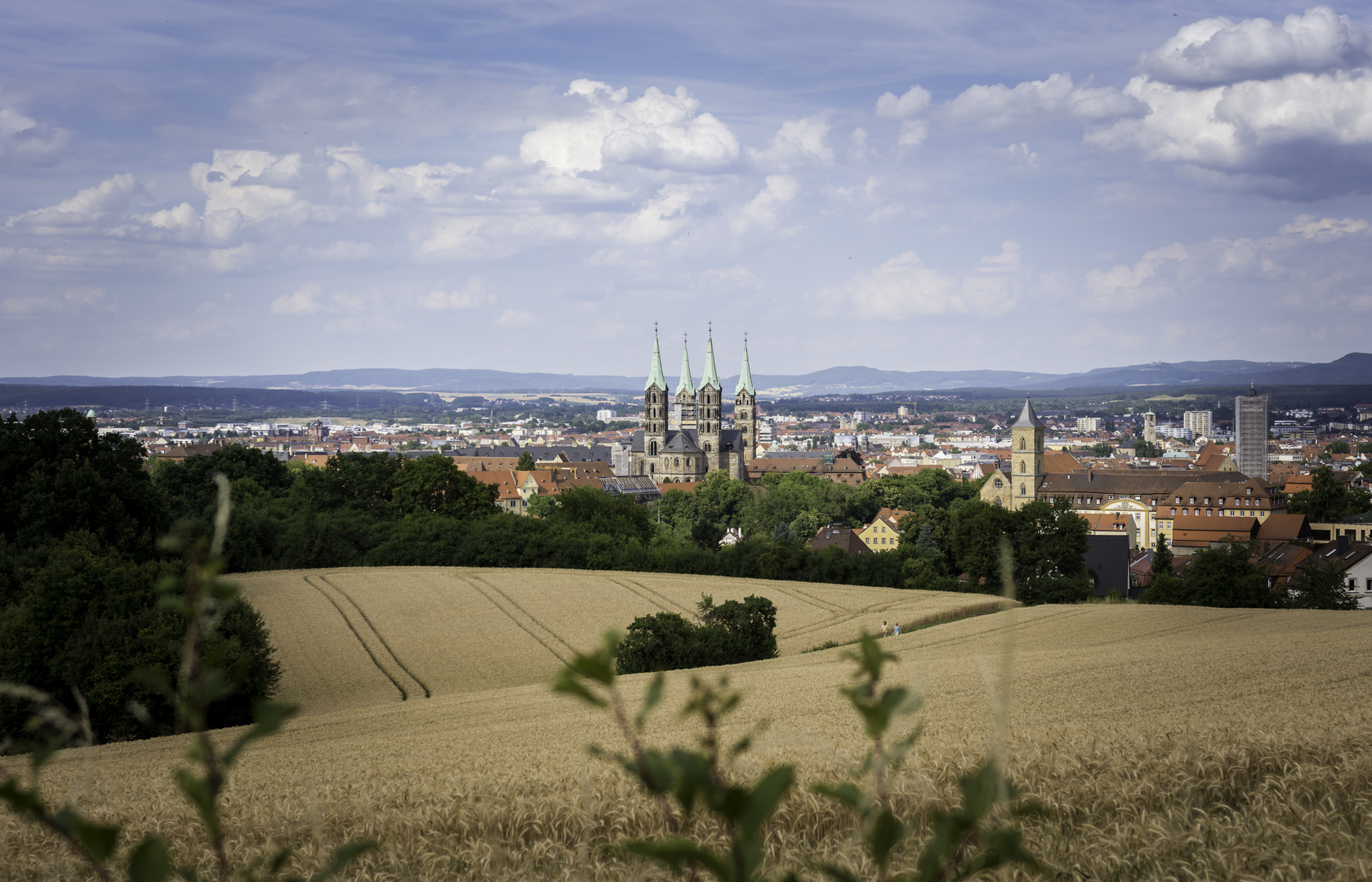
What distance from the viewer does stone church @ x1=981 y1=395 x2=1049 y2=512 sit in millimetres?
99250

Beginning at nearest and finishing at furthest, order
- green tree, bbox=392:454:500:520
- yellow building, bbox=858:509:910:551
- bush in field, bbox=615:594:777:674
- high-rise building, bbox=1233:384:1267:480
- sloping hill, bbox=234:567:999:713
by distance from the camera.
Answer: bush in field, bbox=615:594:777:674 < sloping hill, bbox=234:567:999:713 < green tree, bbox=392:454:500:520 < yellow building, bbox=858:509:910:551 < high-rise building, bbox=1233:384:1267:480

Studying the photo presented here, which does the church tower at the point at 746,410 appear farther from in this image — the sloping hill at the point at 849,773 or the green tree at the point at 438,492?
the sloping hill at the point at 849,773

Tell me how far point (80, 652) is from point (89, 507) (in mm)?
12394

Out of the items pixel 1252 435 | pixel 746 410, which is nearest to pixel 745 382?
pixel 746 410

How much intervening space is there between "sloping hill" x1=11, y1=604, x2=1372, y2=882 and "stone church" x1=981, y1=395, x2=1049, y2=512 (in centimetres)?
8263

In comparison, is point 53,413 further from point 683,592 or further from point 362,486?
point 362,486

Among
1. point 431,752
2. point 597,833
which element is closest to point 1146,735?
point 597,833

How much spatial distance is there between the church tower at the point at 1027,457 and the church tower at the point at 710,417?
44296 mm

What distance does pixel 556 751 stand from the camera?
12234mm

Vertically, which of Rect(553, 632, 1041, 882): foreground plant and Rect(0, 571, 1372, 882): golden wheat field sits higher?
Rect(553, 632, 1041, 882): foreground plant

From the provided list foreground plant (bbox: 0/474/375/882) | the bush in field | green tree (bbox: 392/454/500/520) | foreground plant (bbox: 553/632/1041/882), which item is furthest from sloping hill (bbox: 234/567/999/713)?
foreground plant (bbox: 553/632/1041/882)

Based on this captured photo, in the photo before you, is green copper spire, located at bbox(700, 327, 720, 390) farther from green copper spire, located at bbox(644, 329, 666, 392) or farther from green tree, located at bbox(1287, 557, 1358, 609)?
green tree, located at bbox(1287, 557, 1358, 609)

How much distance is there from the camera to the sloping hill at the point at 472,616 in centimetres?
3253

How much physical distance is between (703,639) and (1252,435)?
14947cm
